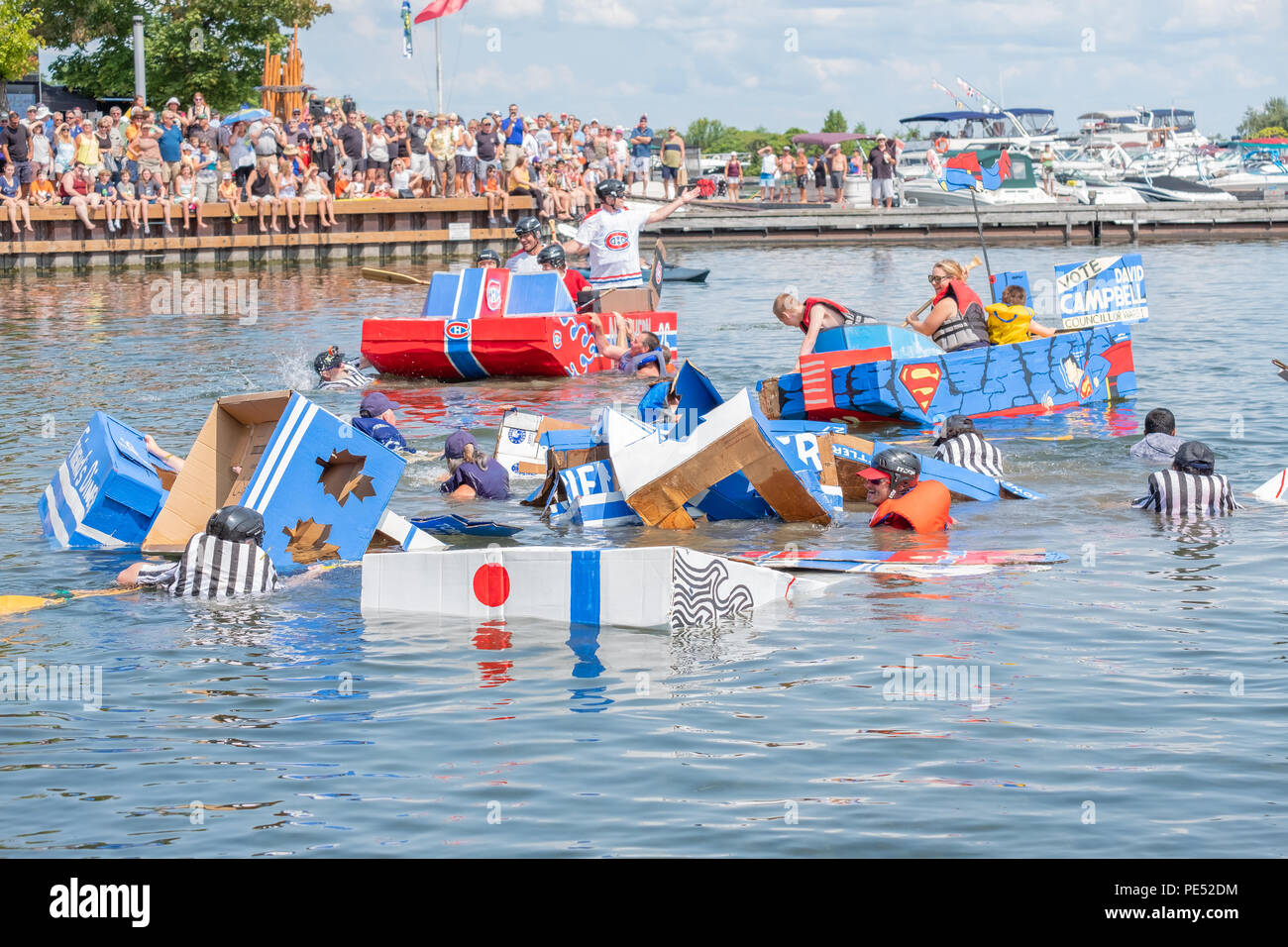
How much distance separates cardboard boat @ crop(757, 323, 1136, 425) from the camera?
547 inches

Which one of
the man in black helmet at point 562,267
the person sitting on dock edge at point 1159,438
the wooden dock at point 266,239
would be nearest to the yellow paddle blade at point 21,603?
the person sitting on dock edge at point 1159,438

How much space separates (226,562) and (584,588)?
7.00 ft

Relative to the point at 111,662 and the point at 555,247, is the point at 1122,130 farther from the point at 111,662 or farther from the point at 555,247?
the point at 111,662

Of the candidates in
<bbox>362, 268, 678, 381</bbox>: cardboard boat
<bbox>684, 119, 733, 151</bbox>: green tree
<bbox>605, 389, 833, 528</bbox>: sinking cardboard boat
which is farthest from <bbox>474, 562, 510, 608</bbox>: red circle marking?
<bbox>684, 119, 733, 151</bbox>: green tree

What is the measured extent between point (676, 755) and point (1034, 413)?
9201 mm

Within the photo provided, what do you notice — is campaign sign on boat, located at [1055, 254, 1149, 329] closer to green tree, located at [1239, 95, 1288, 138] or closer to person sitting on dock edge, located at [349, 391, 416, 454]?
person sitting on dock edge, located at [349, 391, 416, 454]

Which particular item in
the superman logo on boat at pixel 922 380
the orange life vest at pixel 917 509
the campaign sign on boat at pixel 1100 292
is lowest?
the orange life vest at pixel 917 509

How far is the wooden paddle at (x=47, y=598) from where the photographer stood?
8578 millimetres

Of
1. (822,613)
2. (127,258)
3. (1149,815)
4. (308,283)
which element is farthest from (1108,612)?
(127,258)

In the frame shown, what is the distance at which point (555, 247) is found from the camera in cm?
1823

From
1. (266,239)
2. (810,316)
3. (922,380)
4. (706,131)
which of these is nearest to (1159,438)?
(922,380)

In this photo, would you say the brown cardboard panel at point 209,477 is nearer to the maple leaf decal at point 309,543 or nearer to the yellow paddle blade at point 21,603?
the maple leaf decal at point 309,543

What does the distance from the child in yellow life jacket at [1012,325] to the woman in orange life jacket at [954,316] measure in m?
0.13
